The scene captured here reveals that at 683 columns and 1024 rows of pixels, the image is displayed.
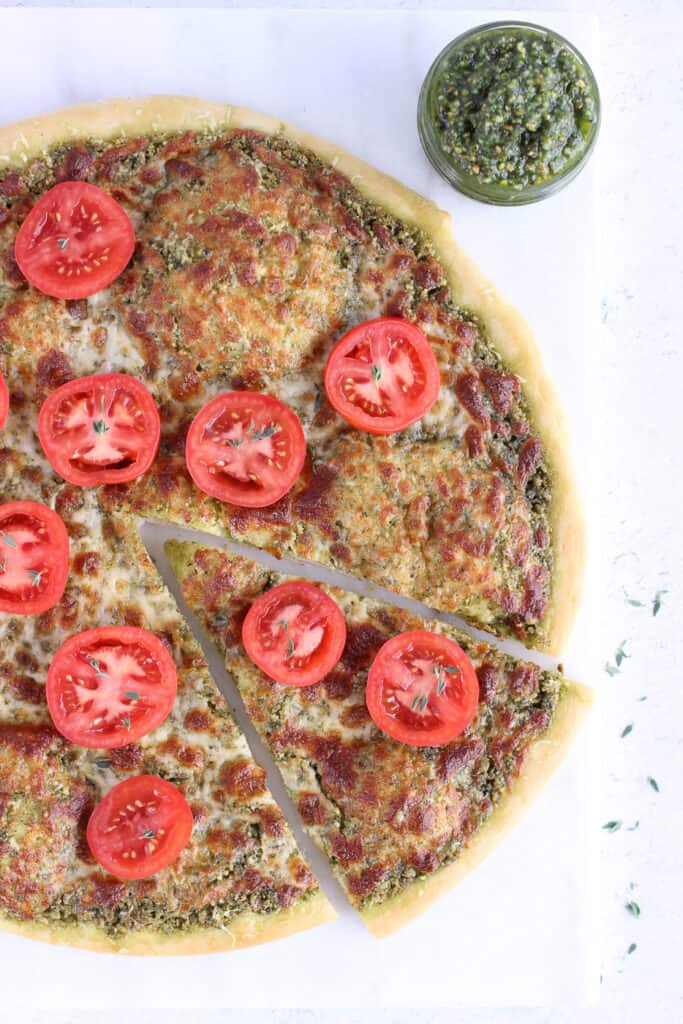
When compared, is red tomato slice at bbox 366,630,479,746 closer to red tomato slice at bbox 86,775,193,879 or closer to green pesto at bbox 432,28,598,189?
red tomato slice at bbox 86,775,193,879

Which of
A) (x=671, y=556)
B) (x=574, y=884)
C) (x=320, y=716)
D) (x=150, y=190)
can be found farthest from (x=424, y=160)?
(x=574, y=884)

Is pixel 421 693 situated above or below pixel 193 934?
above

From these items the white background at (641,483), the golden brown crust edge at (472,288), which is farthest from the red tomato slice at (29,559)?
the white background at (641,483)

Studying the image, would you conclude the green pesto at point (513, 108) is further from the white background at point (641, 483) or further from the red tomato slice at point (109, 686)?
the red tomato slice at point (109, 686)

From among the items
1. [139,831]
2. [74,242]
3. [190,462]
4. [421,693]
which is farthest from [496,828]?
[74,242]

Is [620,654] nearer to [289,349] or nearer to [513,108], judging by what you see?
[289,349]

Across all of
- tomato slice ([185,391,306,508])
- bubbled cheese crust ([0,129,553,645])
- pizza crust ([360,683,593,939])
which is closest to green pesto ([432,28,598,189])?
bubbled cheese crust ([0,129,553,645])

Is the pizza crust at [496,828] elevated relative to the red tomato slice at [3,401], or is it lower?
lower
